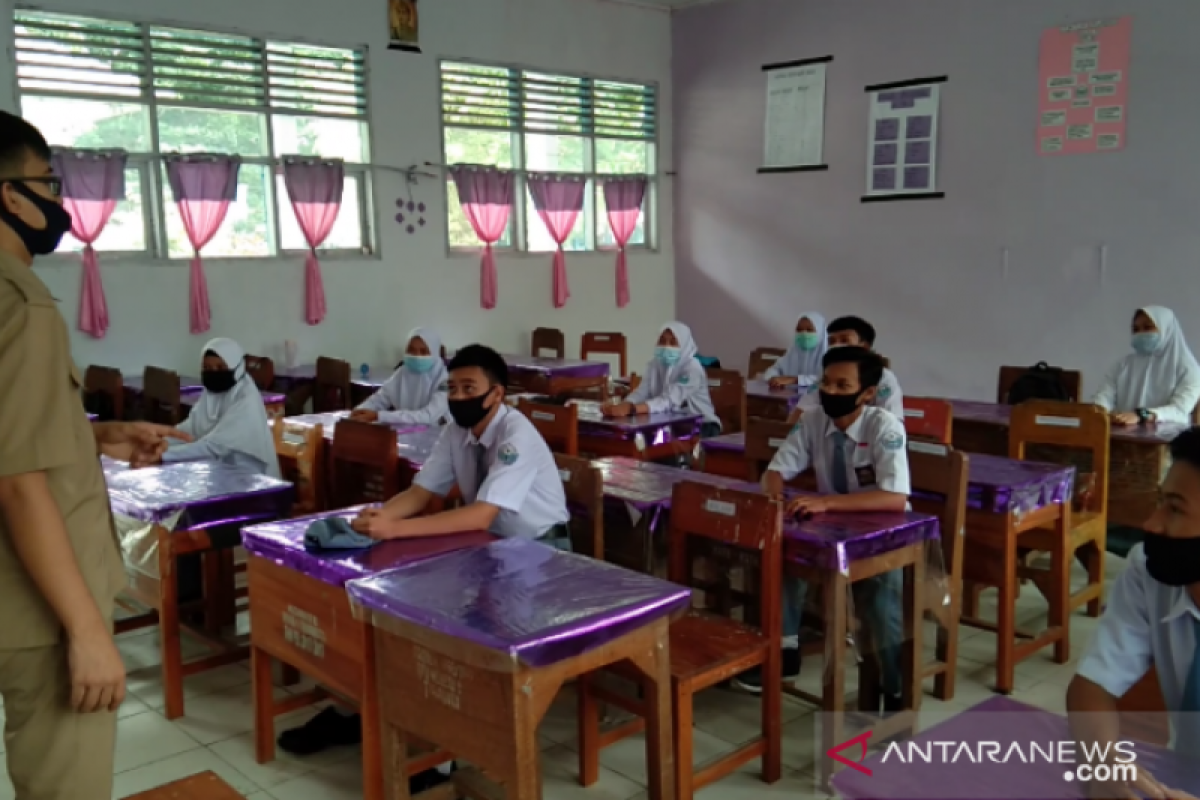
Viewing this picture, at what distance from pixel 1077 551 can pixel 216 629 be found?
3.15 metres

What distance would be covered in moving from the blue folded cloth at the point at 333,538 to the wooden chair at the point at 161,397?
9.51ft

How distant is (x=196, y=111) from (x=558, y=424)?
3662 mm

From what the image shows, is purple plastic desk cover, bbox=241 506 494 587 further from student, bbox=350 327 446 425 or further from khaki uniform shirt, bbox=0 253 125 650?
student, bbox=350 327 446 425

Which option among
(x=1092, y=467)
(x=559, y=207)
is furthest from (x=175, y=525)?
(x=559, y=207)

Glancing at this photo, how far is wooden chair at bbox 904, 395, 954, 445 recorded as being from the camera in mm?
3650

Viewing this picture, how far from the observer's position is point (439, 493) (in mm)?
2766

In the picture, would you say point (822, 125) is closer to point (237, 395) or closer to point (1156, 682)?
point (237, 395)

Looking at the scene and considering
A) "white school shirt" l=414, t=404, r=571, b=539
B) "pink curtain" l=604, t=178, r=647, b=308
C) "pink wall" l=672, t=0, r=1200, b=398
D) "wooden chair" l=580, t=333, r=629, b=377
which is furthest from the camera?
"pink curtain" l=604, t=178, r=647, b=308

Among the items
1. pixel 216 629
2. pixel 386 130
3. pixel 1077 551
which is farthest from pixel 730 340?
pixel 216 629

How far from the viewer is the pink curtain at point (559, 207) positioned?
25.1ft

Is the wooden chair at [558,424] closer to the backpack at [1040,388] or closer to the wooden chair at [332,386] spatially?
the wooden chair at [332,386]

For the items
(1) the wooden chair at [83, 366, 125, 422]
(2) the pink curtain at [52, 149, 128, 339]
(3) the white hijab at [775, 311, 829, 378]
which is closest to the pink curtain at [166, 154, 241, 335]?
(2) the pink curtain at [52, 149, 128, 339]

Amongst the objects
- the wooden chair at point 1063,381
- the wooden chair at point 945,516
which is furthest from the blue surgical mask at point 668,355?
the wooden chair at point 945,516

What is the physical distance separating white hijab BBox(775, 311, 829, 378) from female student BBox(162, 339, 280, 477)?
2981 mm
